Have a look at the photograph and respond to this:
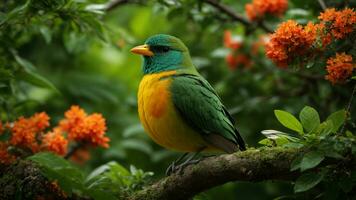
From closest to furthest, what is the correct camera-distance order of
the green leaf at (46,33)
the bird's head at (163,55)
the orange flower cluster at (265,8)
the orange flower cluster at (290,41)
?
the orange flower cluster at (290,41)
the green leaf at (46,33)
the bird's head at (163,55)
the orange flower cluster at (265,8)

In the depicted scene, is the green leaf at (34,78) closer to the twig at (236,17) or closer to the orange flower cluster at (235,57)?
the twig at (236,17)

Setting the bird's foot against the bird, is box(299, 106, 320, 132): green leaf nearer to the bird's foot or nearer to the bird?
the bird's foot

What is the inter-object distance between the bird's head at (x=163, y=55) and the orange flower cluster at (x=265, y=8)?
86cm

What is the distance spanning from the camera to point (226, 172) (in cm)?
331

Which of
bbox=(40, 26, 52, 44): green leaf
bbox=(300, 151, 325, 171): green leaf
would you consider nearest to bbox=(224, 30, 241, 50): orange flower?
bbox=(40, 26, 52, 44): green leaf

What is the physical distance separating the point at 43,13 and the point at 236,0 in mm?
2646

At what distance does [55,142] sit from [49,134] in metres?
0.09

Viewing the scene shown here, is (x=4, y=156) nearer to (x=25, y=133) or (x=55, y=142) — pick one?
(x=25, y=133)

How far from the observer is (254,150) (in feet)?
10.8

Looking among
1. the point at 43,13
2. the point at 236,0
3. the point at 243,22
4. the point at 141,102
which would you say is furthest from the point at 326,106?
the point at 43,13

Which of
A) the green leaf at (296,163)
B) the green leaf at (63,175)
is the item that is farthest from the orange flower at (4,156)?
the green leaf at (296,163)

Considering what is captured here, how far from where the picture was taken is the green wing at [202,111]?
4066 mm

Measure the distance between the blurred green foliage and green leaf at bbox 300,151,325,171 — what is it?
72.1 inches

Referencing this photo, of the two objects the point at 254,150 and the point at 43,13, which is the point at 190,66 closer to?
the point at 43,13
